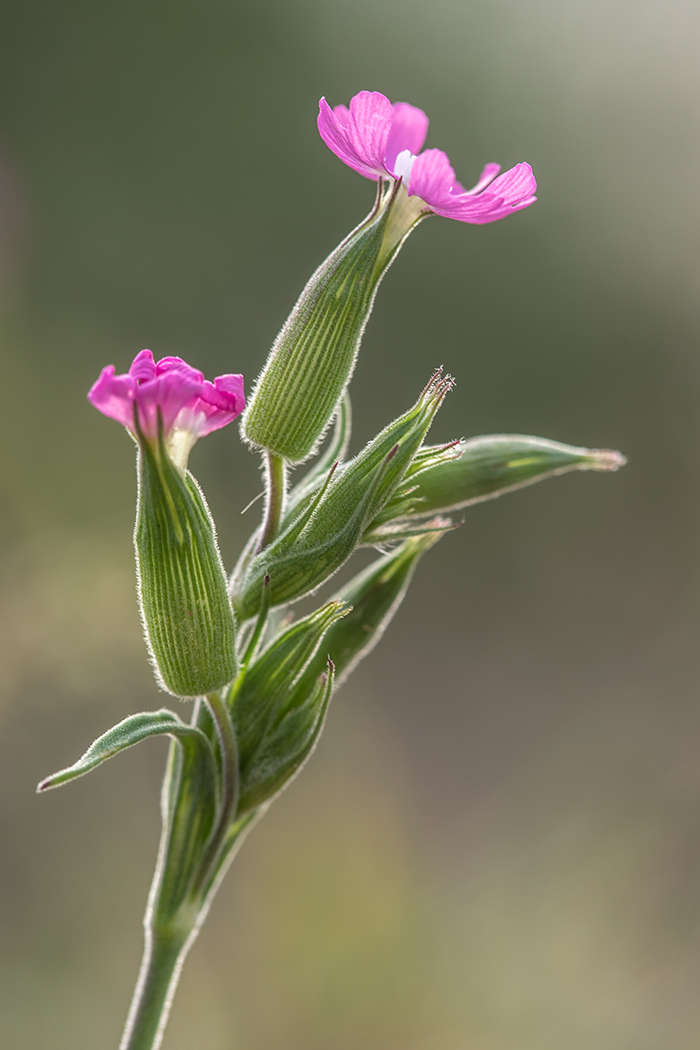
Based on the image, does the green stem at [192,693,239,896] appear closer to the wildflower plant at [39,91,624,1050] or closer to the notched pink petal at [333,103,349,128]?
the wildflower plant at [39,91,624,1050]

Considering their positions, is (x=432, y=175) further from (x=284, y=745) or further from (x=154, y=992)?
(x=154, y=992)

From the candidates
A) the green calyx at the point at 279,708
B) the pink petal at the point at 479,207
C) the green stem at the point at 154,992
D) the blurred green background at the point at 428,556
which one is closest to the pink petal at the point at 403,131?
the pink petal at the point at 479,207

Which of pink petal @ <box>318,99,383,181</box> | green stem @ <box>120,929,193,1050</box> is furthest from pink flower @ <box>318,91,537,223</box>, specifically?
green stem @ <box>120,929,193,1050</box>

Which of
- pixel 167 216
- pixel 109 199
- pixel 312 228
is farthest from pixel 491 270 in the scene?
pixel 109 199

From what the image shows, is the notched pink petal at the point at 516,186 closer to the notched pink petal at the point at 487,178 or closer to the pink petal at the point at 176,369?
the notched pink petal at the point at 487,178

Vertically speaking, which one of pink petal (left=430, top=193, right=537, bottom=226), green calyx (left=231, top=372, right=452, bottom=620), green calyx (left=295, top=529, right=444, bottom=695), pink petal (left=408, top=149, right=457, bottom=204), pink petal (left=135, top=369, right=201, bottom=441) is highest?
pink petal (left=408, top=149, right=457, bottom=204)

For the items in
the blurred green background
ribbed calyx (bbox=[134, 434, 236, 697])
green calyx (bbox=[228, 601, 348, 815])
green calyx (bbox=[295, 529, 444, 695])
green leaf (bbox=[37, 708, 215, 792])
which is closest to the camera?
green leaf (bbox=[37, 708, 215, 792])

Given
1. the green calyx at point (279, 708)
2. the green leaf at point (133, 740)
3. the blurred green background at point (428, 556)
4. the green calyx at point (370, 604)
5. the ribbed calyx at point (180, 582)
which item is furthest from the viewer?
the blurred green background at point (428, 556)

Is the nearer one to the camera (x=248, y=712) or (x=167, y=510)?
(x=167, y=510)

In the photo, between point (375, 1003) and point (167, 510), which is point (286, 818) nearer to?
point (375, 1003)
